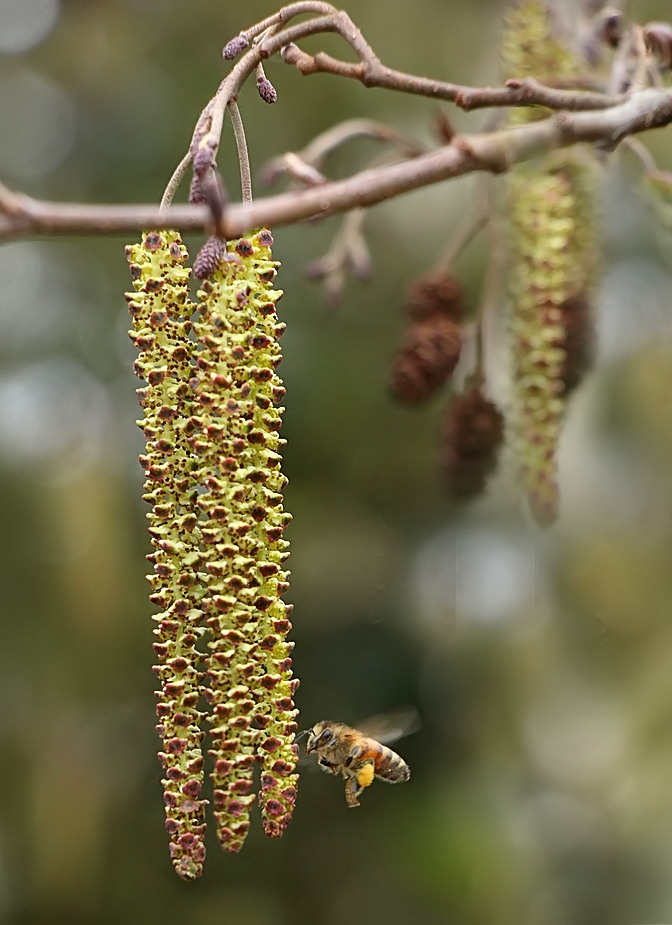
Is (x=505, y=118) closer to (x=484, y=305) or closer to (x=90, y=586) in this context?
(x=484, y=305)

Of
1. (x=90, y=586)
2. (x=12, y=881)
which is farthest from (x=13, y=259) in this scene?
(x=12, y=881)

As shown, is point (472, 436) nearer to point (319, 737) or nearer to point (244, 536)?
point (319, 737)

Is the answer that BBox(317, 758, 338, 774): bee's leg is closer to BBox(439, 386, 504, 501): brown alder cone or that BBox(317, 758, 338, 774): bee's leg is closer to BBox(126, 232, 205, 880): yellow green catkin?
BBox(126, 232, 205, 880): yellow green catkin

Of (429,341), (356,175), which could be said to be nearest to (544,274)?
(429,341)

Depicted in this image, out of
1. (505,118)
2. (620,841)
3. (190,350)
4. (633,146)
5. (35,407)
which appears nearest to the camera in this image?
(190,350)

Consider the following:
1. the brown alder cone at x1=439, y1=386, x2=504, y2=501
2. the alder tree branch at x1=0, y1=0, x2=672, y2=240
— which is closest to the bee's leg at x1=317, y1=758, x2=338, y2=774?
the brown alder cone at x1=439, y1=386, x2=504, y2=501

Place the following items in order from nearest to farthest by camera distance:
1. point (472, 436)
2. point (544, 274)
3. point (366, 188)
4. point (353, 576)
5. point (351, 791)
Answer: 1. point (366, 188)
2. point (351, 791)
3. point (544, 274)
4. point (472, 436)
5. point (353, 576)
